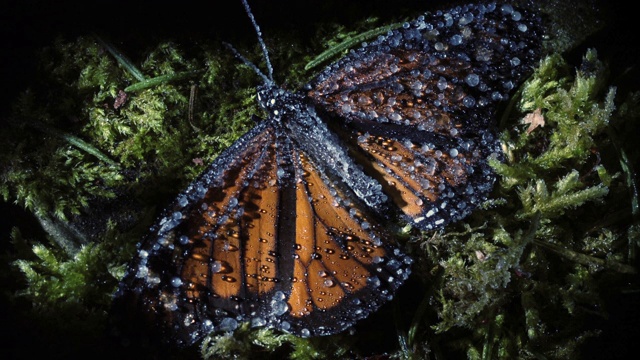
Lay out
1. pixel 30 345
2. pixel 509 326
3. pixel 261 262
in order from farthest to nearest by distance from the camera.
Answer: pixel 509 326 < pixel 261 262 < pixel 30 345

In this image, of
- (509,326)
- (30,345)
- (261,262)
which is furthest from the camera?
(509,326)

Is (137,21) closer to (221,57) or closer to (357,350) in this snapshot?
(221,57)

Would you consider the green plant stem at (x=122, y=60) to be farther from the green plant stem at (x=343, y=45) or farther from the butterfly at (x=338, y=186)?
the green plant stem at (x=343, y=45)

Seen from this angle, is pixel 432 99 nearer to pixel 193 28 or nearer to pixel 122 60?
pixel 193 28

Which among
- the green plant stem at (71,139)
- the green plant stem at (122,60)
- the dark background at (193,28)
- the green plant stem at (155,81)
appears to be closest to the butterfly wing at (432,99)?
the dark background at (193,28)

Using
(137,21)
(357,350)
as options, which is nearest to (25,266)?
(137,21)

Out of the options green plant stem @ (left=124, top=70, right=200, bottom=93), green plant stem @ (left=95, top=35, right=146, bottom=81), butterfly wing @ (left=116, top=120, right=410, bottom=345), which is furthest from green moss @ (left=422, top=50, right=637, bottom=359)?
green plant stem @ (left=95, top=35, right=146, bottom=81)

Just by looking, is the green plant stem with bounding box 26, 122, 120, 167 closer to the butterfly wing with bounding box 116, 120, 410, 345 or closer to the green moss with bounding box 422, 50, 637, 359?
the butterfly wing with bounding box 116, 120, 410, 345
